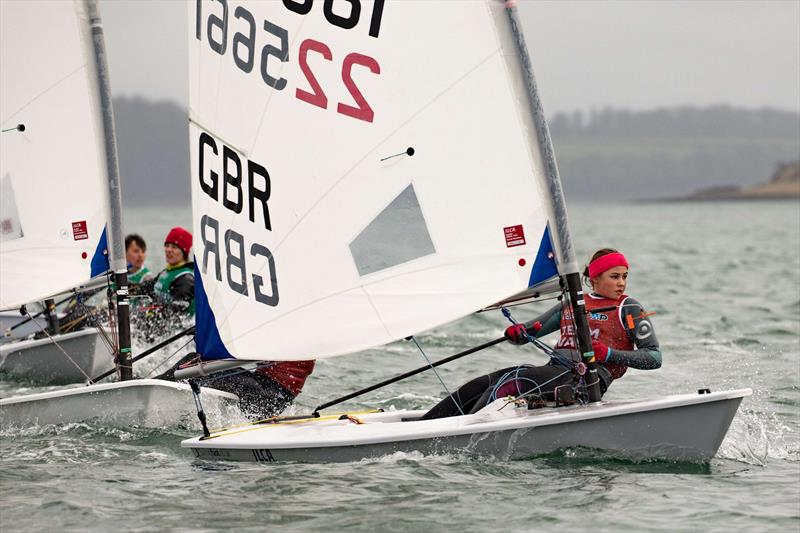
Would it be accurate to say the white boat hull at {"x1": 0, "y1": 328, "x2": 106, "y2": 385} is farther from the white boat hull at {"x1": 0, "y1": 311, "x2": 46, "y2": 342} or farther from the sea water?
the sea water

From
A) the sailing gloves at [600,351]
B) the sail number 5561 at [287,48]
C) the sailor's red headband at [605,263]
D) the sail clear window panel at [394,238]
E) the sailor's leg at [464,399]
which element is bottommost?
the sailor's leg at [464,399]

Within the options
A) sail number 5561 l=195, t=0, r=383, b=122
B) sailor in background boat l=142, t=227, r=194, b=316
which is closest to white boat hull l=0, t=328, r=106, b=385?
sailor in background boat l=142, t=227, r=194, b=316

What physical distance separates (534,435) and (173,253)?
4429 millimetres

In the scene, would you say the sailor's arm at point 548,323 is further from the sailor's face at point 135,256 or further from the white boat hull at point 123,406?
the sailor's face at point 135,256

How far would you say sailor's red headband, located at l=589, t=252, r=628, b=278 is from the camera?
6305 millimetres

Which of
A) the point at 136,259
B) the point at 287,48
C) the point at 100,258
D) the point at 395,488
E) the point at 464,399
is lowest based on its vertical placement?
the point at 395,488

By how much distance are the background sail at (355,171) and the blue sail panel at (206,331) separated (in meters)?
0.01

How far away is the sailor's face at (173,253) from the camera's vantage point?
369 inches

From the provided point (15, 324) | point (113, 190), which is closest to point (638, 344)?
point (113, 190)

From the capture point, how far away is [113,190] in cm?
789

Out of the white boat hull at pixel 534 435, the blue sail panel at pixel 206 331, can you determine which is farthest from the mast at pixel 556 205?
the blue sail panel at pixel 206 331

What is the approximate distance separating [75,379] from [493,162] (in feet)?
17.6

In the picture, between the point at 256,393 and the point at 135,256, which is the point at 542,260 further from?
the point at 135,256

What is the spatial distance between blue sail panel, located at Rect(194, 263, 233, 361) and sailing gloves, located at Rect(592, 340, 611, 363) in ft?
6.45
